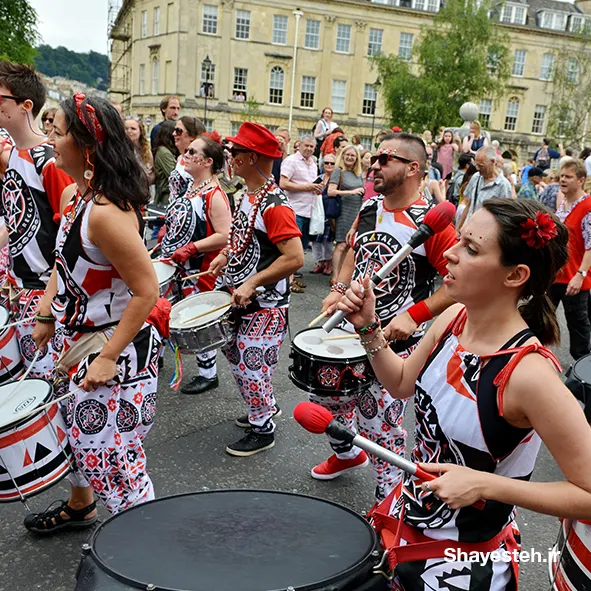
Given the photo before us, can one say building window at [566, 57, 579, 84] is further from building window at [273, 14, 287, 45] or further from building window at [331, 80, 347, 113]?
A: building window at [273, 14, 287, 45]

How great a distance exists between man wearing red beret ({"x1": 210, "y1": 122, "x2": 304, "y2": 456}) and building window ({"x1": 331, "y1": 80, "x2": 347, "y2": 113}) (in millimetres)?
46187

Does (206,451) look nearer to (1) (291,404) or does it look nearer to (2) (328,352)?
(1) (291,404)

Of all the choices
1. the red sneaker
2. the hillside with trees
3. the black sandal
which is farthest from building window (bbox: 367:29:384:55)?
the hillside with trees

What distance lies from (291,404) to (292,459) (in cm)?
91

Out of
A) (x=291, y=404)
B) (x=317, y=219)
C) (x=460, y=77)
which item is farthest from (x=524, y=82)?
(x=291, y=404)

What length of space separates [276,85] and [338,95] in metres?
5.23

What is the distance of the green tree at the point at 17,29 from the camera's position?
739 inches

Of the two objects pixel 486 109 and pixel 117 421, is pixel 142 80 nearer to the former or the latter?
pixel 486 109

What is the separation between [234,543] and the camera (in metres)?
1.53

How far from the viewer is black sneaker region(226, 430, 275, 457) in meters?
4.13

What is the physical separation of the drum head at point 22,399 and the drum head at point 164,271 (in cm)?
187

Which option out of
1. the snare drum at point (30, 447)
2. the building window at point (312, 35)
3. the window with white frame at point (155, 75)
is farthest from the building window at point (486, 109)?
the snare drum at point (30, 447)

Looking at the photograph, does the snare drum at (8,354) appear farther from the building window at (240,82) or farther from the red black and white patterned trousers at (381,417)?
the building window at (240,82)

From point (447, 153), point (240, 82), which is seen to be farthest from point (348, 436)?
point (240, 82)
